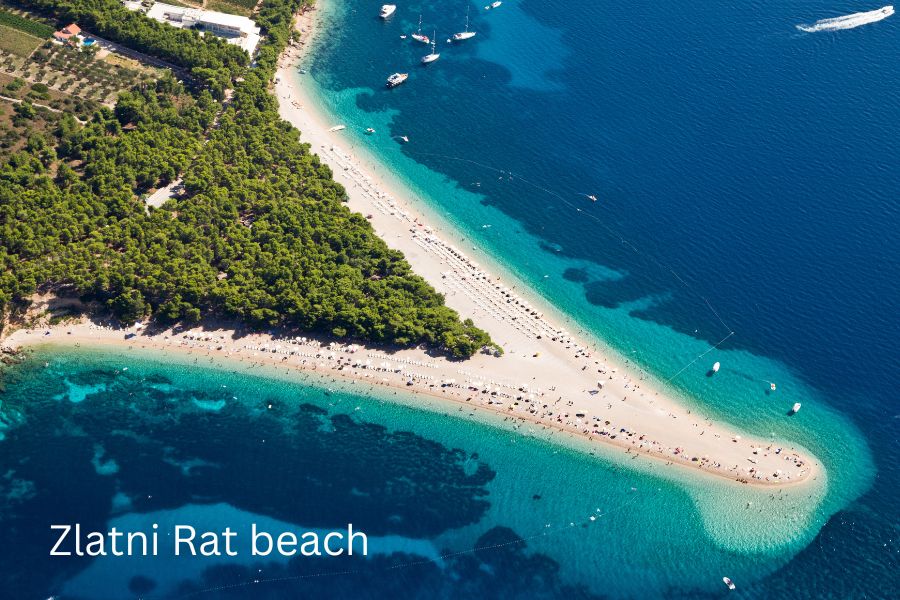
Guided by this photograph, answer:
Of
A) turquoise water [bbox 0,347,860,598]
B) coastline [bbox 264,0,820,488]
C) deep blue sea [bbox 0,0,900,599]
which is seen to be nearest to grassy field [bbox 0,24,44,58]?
coastline [bbox 264,0,820,488]

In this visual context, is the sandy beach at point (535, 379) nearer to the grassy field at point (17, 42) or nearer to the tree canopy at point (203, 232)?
the tree canopy at point (203, 232)

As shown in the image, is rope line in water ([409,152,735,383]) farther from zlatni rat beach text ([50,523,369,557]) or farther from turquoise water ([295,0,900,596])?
zlatni rat beach text ([50,523,369,557])

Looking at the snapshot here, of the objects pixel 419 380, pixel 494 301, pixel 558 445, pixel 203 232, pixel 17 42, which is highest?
pixel 17 42

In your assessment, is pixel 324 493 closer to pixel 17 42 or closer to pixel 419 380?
pixel 419 380

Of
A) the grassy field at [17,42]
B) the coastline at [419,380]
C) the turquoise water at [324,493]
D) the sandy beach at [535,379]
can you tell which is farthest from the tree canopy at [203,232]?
the grassy field at [17,42]

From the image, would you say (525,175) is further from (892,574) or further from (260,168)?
(892,574)

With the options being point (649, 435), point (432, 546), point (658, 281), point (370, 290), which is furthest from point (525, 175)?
point (432, 546)

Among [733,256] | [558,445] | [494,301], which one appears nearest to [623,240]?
[733,256]
